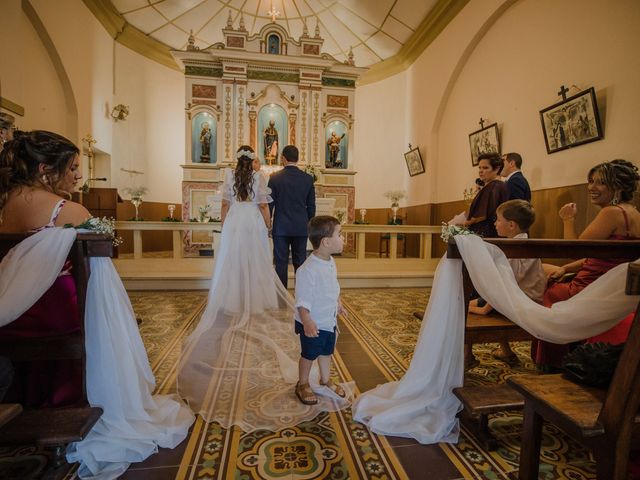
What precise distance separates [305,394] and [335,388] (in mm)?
226

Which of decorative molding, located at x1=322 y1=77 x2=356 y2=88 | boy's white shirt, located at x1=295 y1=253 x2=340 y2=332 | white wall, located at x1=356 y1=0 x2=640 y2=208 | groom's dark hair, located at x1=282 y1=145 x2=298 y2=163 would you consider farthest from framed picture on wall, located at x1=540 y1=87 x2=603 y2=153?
decorative molding, located at x1=322 y1=77 x2=356 y2=88

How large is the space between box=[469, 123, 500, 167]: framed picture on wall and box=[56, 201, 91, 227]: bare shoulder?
21.5 feet

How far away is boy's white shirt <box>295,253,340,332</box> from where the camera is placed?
6.72ft

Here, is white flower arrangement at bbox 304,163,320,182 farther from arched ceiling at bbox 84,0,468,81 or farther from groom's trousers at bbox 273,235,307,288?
groom's trousers at bbox 273,235,307,288

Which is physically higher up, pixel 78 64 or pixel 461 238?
pixel 78 64

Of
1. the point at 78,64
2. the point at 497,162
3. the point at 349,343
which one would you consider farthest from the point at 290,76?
the point at 349,343

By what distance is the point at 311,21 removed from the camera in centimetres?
1081

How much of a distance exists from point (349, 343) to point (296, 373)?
0.86 metres

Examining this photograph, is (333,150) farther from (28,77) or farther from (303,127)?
(28,77)

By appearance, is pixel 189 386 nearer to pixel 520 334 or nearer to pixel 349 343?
pixel 349 343

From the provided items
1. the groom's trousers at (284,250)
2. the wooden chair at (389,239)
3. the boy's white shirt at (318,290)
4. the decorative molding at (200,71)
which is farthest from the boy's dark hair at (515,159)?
the decorative molding at (200,71)

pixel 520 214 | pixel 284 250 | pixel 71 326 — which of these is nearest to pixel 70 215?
pixel 71 326

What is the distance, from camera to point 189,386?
2.32 meters

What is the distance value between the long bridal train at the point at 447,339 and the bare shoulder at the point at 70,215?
5.78 ft
